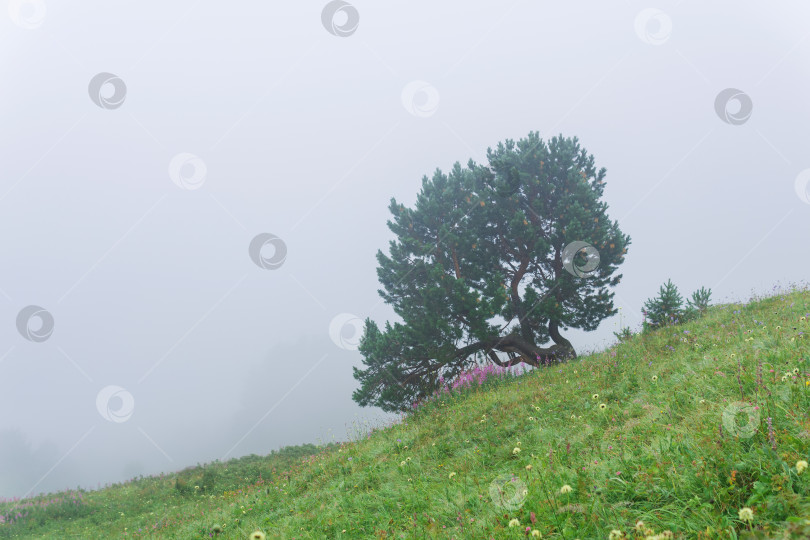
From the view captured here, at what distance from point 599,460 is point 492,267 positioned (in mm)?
13235

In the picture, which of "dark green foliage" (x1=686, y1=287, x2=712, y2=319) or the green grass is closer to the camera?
the green grass

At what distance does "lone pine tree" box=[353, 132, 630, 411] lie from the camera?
15320 millimetres

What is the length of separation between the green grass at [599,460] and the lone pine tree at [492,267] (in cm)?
458

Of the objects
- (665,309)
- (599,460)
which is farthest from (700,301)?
(599,460)

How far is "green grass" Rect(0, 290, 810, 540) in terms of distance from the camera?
289cm

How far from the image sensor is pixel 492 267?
17000 millimetres

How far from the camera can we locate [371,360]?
15602 mm

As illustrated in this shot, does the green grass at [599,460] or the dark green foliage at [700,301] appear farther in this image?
the dark green foliage at [700,301]

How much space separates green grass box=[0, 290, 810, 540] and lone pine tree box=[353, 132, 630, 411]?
4.58m

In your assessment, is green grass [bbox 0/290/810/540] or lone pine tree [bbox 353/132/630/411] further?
lone pine tree [bbox 353/132/630/411]

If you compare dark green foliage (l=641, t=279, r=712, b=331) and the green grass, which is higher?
dark green foliage (l=641, t=279, r=712, b=331)

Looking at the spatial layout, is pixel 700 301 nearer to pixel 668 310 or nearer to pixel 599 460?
pixel 668 310

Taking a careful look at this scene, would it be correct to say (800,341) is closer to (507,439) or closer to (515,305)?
(507,439)

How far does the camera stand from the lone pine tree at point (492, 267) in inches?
603
